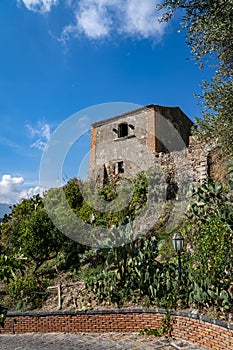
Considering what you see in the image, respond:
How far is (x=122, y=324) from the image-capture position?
744 cm

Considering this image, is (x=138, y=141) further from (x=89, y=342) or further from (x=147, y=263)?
(x=89, y=342)

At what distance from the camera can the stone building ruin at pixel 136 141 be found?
1959 centimetres

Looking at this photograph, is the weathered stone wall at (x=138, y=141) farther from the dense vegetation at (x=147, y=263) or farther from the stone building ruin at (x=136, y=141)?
the dense vegetation at (x=147, y=263)

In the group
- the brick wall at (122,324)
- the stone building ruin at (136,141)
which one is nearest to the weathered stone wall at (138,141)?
the stone building ruin at (136,141)

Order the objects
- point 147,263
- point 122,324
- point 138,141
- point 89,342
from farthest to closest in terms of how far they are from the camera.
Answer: point 138,141 → point 147,263 → point 122,324 → point 89,342

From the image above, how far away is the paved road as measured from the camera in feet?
20.3

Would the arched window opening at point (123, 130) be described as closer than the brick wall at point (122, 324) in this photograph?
No

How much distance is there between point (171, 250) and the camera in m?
10.7

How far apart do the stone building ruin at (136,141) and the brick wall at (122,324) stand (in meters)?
10.5

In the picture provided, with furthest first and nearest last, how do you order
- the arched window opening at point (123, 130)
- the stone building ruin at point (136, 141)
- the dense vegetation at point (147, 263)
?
the arched window opening at point (123, 130) → the stone building ruin at point (136, 141) → the dense vegetation at point (147, 263)

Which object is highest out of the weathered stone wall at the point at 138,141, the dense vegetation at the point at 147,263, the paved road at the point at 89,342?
the weathered stone wall at the point at 138,141

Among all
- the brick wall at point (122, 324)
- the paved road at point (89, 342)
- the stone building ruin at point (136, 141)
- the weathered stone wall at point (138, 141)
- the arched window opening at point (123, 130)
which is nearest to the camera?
the brick wall at point (122, 324)

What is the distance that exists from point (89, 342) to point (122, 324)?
0.90m

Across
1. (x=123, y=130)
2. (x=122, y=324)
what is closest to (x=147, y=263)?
(x=122, y=324)
